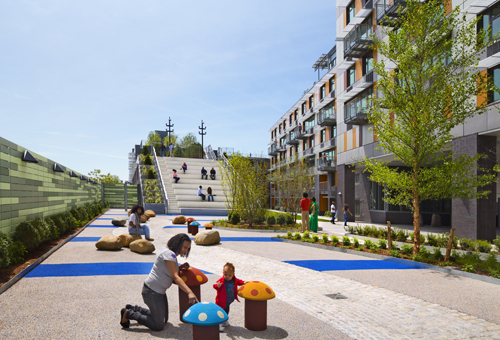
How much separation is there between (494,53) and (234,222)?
51.9 ft

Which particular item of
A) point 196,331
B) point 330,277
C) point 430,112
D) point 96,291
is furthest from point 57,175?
point 430,112

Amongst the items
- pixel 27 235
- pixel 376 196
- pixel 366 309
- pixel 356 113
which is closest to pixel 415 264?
pixel 366 309

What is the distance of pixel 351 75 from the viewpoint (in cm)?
3022

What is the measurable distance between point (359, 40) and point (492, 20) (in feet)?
36.8

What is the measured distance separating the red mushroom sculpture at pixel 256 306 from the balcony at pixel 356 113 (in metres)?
23.9

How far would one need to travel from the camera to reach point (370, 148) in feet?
84.7

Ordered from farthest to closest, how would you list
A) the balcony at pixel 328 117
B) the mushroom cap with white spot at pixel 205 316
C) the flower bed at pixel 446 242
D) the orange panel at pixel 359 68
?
the balcony at pixel 328 117, the orange panel at pixel 359 68, the flower bed at pixel 446 242, the mushroom cap with white spot at pixel 205 316

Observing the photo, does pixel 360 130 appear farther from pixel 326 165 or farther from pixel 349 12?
pixel 326 165

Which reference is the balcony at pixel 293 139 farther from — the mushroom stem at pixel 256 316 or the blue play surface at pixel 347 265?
the mushroom stem at pixel 256 316

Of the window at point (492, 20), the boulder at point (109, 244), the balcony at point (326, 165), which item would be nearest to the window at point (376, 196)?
the balcony at point (326, 165)

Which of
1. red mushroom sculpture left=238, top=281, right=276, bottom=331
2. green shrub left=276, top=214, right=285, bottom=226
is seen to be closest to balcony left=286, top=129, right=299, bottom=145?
green shrub left=276, top=214, right=285, bottom=226

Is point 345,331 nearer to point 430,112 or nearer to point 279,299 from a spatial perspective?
point 279,299

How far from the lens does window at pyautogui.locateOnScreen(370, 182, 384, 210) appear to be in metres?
28.5

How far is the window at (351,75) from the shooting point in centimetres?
2967
